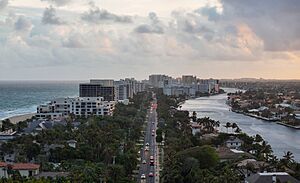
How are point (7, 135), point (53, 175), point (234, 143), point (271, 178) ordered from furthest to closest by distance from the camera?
point (7, 135), point (234, 143), point (53, 175), point (271, 178)

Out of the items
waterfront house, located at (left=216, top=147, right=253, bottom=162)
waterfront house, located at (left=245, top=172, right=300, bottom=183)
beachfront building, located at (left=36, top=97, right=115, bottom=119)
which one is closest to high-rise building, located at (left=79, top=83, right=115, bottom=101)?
beachfront building, located at (left=36, top=97, right=115, bottom=119)

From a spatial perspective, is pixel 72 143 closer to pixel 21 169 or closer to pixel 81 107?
pixel 21 169

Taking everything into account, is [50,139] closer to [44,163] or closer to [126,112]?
[44,163]

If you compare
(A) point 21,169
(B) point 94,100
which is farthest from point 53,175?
(B) point 94,100

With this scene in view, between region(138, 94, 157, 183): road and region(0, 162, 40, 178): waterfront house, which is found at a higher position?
region(0, 162, 40, 178): waterfront house

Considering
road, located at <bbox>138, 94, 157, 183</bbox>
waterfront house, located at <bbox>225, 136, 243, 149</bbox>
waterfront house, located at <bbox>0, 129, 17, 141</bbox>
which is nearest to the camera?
road, located at <bbox>138, 94, 157, 183</bbox>

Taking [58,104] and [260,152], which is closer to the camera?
[260,152]

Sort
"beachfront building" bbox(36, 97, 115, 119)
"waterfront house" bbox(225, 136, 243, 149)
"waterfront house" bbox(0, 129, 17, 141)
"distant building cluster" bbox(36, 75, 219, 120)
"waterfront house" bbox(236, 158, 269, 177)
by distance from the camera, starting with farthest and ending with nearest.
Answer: "beachfront building" bbox(36, 97, 115, 119) < "distant building cluster" bbox(36, 75, 219, 120) < "waterfront house" bbox(0, 129, 17, 141) < "waterfront house" bbox(225, 136, 243, 149) < "waterfront house" bbox(236, 158, 269, 177)

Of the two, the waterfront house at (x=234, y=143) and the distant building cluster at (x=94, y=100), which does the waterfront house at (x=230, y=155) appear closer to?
the waterfront house at (x=234, y=143)

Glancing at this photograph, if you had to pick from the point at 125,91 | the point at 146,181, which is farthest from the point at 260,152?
the point at 125,91

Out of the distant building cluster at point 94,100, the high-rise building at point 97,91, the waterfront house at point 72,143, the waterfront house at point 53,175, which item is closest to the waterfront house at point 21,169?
the waterfront house at point 53,175

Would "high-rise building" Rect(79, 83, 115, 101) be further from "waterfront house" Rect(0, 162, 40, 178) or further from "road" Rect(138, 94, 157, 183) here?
"waterfront house" Rect(0, 162, 40, 178)
